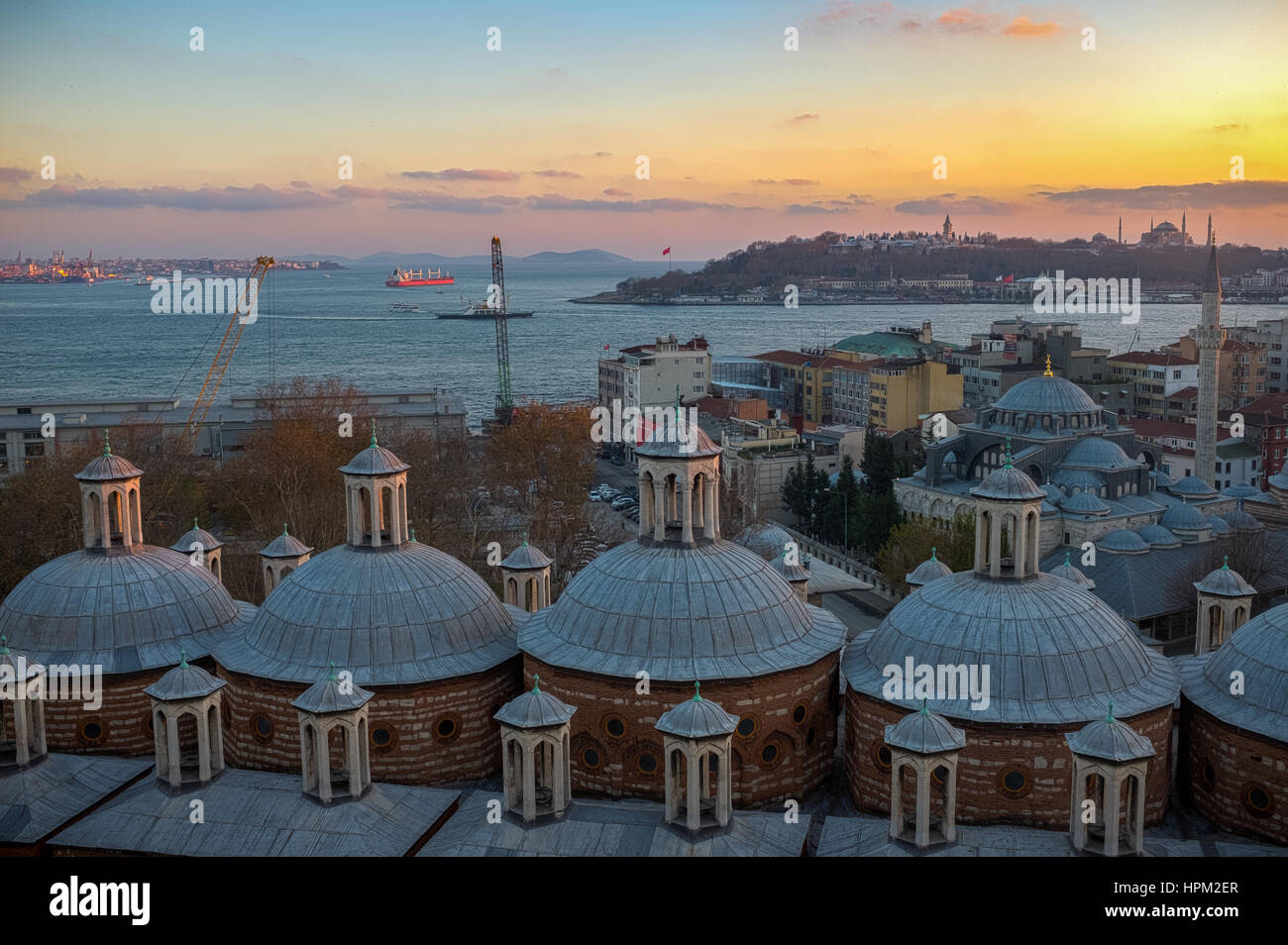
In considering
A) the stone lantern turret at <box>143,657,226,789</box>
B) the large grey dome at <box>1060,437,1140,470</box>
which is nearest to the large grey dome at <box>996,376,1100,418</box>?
the large grey dome at <box>1060,437,1140,470</box>

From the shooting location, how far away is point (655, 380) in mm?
85250

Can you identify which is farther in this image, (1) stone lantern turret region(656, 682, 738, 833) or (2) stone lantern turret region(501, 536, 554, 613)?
(2) stone lantern turret region(501, 536, 554, 613)

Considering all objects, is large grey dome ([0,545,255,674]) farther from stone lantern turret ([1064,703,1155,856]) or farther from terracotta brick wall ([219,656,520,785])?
stone lantern turret ([1064,703,1155,856])

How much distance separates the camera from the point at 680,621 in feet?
61.0

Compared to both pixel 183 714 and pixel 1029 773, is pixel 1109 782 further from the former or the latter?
pixel 183 714

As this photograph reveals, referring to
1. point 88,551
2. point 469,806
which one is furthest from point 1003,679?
point 88,551

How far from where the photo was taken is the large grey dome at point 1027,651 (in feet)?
56.6

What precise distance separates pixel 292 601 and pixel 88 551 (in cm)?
455

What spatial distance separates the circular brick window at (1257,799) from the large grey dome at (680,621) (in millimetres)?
5965

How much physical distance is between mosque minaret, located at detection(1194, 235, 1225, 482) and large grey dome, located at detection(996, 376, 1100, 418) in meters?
8.00

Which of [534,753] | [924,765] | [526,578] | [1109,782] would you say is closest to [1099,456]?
[526,578]

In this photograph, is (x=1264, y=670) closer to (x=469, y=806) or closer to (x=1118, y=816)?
(x=1118, y=816)

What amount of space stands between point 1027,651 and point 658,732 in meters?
5.40

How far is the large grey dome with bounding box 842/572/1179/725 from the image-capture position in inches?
680
